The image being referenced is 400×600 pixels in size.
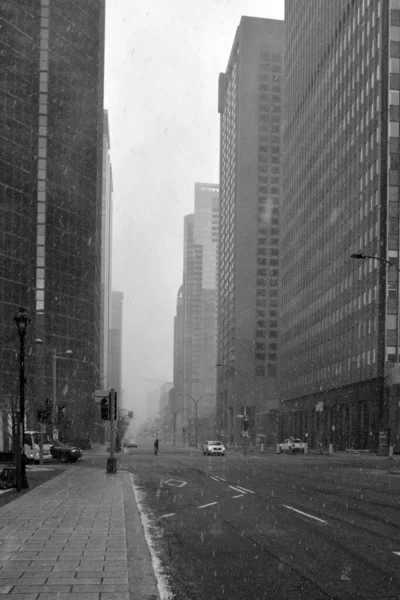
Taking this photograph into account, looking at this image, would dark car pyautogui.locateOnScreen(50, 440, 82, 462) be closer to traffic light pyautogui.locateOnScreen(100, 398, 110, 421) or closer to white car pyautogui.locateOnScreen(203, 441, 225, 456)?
traffic light pyautogui.locateOnScreen(100, 398, 110, 421)

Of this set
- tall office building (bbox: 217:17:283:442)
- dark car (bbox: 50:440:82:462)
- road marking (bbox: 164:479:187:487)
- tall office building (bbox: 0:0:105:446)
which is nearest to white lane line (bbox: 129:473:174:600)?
road marking (bbox: 164:479:187:487)

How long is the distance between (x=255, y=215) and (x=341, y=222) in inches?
3599

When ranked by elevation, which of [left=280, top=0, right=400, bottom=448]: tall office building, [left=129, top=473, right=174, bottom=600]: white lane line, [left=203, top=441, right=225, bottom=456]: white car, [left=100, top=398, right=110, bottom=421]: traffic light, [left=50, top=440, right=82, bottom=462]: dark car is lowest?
[left=203, top=441, right=225, bottom=456]: white car

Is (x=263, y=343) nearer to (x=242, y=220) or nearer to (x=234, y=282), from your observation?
(x=234, y=282)

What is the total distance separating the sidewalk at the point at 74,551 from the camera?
7.48 meters

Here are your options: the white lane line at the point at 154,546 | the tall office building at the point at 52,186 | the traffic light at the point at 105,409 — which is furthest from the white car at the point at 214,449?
the white lane line at the point at 154,546

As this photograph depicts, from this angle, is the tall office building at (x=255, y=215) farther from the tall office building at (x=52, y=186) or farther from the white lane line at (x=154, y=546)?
the white lane line at (x=154, y=546)

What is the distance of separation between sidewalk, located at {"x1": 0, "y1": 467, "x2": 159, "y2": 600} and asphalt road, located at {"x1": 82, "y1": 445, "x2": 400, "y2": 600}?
46 cm

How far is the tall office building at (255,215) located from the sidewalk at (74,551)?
158 metres

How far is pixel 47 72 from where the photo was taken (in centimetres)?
10450

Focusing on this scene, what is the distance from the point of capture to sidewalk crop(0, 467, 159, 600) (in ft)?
24.5

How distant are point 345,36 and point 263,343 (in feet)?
321

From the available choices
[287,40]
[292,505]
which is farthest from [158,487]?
[287,40]

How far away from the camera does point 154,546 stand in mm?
10828
